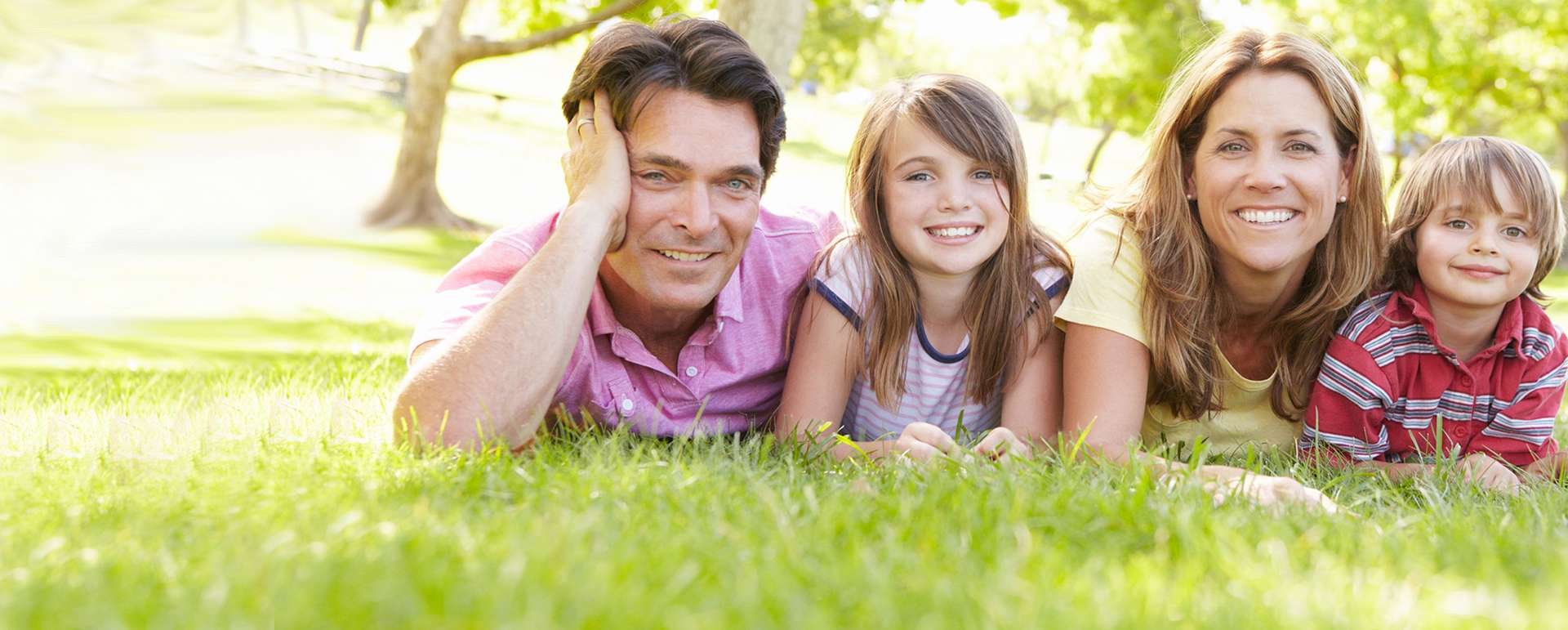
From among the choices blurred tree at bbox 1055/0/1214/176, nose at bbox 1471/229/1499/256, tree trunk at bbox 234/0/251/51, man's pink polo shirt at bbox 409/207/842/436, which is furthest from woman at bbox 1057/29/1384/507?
blurred tree at bbox 1055/0/1214/176

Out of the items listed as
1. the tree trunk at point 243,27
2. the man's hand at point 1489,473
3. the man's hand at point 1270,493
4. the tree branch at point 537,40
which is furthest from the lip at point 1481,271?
the tree branch at point 537,40

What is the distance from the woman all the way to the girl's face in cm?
33

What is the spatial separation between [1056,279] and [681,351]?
131 cm

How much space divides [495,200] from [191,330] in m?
10.5

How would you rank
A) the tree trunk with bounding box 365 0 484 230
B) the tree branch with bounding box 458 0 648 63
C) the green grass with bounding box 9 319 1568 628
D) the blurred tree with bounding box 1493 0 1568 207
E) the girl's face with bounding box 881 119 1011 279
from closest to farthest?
the green grass with bounding box 9 319 1568 628 < the girl's face with bounding box 881 119 1011 279 < the tree branch with bounding box 458 0 648 63 < the tree trunk with bounding box 365 0 484 230 < the blurred tree with bounding box 1493 0 1568 207

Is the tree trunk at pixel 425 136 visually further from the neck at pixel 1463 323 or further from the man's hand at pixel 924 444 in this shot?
the neck at pixel 1463 323

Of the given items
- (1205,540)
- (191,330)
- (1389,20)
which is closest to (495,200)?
(191,330)

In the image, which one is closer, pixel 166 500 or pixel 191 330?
pixel 166 500

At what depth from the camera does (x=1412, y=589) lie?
1.83m

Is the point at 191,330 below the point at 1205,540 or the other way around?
below

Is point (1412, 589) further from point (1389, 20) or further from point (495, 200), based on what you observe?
point (1389, 20)

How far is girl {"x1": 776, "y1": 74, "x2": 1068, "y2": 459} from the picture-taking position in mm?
3568

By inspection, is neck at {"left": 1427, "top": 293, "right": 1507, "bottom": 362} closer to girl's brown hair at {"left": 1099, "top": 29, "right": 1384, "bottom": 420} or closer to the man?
girl's brown hair at {"left": 1099, "top": 29, "right": 1384, "bottom": 420}

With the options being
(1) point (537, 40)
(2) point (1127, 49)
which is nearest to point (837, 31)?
(2) point (1127, 49)
